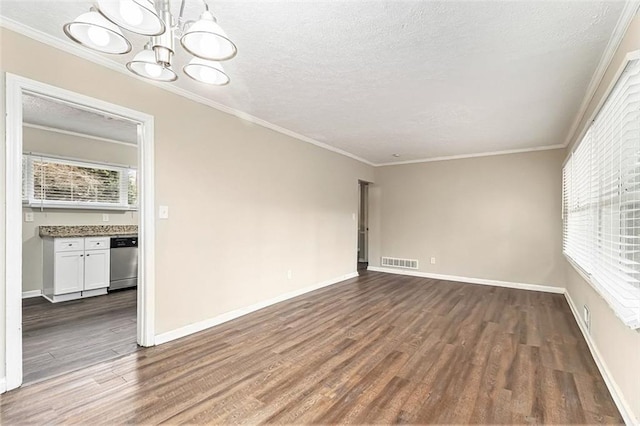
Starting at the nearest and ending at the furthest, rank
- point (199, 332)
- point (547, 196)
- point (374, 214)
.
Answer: point (199, 332) < point (547, 196) < point (374, 214)

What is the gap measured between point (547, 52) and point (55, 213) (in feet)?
20.7

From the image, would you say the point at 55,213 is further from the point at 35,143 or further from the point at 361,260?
the point at 361,260

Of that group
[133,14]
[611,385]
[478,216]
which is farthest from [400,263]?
[133,14]

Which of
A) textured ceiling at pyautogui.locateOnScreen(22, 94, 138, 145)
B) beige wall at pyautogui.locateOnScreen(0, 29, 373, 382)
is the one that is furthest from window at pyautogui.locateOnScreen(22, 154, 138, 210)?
beige wall at pyautogui.locateOnScreen(0, 29, 373, 382)

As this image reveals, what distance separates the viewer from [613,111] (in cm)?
212

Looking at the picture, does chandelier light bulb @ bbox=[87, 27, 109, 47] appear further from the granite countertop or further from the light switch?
the granite countertop

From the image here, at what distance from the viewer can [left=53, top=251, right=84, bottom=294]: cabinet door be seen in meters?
4.16

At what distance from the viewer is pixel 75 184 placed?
4.82 m

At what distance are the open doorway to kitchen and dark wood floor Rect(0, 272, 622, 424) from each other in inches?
20.6

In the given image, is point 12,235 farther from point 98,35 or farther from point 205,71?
point 205,71

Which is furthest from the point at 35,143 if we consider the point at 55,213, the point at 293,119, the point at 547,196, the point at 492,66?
the point at 547,196

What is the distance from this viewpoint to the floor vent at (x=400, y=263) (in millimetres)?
6438

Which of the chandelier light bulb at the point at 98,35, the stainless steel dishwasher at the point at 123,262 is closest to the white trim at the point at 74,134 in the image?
the stainless steel dishwasher at the point at 123,262

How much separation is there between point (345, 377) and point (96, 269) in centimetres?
417
